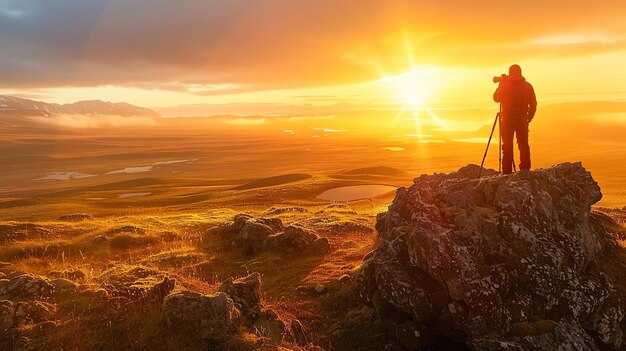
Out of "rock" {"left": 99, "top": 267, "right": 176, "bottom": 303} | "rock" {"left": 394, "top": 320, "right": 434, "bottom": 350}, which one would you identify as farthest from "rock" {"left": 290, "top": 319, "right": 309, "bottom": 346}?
"rock" {"left": 99, "top": 267, "right": 176, "bottom": 303}

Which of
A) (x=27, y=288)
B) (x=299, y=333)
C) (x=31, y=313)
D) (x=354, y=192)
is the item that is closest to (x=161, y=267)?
(x=27, y=288)

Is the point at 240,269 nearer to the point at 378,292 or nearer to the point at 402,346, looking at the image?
the point at 378,292

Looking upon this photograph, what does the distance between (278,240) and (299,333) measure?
43.6 feet

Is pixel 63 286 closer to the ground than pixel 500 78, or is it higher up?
closer to the ground

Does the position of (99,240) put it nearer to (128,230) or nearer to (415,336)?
(128,230)

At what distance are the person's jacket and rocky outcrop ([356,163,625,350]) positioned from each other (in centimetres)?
345

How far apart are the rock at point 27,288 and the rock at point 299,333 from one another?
35.9ft

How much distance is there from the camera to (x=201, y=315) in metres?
14.9

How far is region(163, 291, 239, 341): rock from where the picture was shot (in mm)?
14609

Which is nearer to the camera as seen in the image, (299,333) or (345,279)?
(299,333)

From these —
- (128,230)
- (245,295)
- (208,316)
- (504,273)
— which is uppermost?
(504,273)

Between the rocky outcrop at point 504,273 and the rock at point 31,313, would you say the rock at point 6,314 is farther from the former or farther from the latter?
the rocky outcrop at point 504,273

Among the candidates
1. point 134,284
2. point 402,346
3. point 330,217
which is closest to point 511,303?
point 402,346

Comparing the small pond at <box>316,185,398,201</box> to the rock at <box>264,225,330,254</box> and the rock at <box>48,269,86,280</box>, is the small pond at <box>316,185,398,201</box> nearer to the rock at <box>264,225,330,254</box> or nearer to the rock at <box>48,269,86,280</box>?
the rock at <box>264,225,330,254</box>
